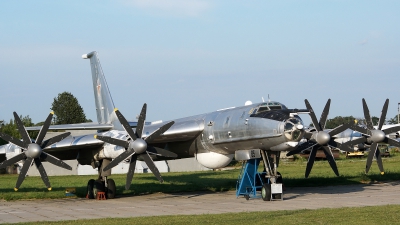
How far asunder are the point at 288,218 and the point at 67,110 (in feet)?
312

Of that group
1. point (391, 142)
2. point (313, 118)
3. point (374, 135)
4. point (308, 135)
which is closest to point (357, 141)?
point (374, 135)

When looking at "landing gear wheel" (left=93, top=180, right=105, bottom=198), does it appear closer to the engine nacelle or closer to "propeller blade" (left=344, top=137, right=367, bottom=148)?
the engine nacelle

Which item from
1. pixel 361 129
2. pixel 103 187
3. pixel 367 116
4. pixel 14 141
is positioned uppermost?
pixel 367 116

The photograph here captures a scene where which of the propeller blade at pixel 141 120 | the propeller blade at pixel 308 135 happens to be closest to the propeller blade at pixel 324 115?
the propeller blade at pixel 308 135

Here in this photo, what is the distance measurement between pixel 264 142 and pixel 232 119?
1843 millimetres

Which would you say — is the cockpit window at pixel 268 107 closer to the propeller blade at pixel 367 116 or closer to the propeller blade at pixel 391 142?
the propeller blade at pixel 367 116

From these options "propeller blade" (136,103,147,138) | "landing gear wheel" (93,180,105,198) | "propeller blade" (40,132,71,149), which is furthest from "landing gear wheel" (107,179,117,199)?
"propeller blade" (136,103,147,138)

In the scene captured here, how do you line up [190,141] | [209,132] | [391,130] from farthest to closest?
[391,130] → [190,141] → [209,132]

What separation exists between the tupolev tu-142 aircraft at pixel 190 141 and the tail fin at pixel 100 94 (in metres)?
3.37

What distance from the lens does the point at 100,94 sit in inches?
1110

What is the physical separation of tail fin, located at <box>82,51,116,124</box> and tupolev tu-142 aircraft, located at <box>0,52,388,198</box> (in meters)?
3.37

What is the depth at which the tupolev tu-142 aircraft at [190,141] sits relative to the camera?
19141 mm

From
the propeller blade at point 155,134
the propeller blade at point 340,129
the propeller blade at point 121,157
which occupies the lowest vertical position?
the propeller blade at point 121,157

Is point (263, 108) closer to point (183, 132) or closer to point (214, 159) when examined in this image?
point (214, 159)
